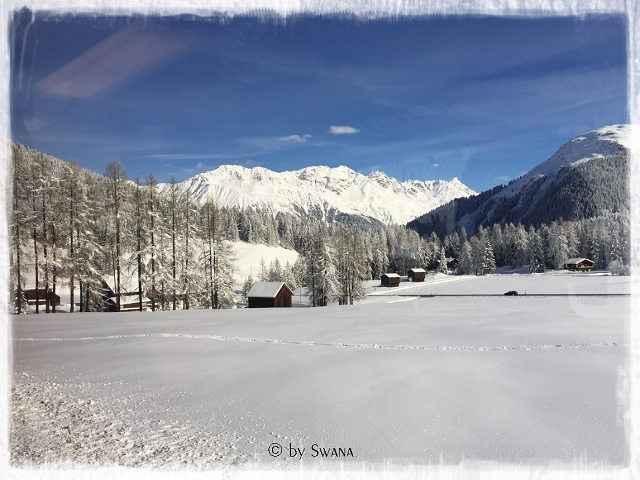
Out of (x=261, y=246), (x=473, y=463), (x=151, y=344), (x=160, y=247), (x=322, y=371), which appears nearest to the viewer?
(x=473, y=463)

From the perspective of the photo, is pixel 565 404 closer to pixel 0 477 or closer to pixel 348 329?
pixel 0 477

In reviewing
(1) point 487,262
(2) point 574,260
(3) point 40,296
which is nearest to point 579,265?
(2) point 574,260

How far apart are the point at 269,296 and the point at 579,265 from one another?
69.4 m

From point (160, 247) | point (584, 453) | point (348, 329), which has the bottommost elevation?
point (348, 329)

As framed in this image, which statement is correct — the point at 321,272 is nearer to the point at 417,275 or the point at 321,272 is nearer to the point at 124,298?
the point at 124,298

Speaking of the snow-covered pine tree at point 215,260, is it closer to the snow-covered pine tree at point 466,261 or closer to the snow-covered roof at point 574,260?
the snow-covered roof at point 574,260

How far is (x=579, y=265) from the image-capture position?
235ft

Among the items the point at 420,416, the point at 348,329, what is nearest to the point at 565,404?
the point at 420,416

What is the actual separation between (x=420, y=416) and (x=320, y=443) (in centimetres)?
162

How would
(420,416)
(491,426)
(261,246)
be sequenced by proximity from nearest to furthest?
(491,426) → (420,416) → (261,246)

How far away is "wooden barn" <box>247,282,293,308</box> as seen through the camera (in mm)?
38281

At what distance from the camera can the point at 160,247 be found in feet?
81.0

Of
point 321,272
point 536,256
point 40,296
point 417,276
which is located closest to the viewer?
point 40,296

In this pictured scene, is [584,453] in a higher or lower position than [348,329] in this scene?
higher
